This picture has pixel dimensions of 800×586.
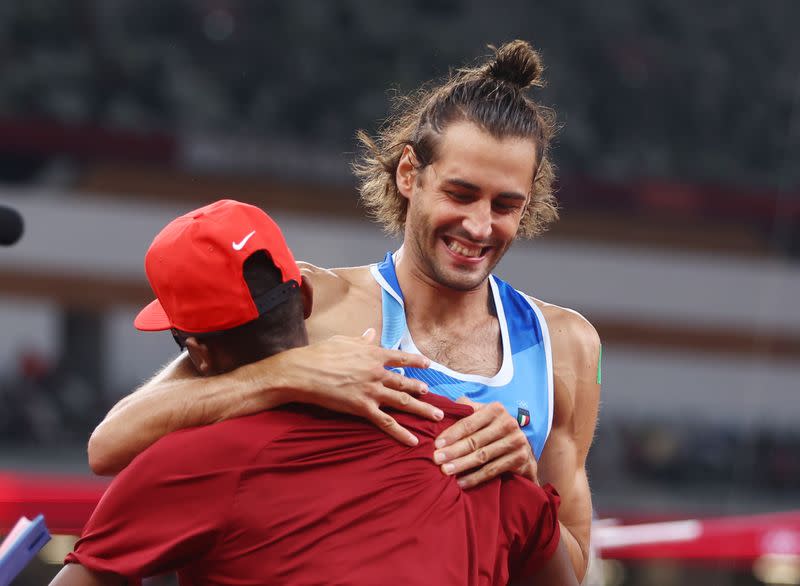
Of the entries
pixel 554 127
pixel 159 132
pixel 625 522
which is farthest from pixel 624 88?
pixel 554 127

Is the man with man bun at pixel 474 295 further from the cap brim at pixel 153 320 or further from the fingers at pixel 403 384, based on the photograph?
the fingers at pixel 403 384

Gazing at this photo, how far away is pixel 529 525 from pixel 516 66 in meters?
1.07

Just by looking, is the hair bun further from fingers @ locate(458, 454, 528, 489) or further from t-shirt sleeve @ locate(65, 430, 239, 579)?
t-shirt sleeve @ locate(65, 430, 239, 579)

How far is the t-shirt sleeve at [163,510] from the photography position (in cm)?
152

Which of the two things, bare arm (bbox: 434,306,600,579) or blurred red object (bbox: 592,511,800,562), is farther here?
blurred red object (bbox: 592,511,800,562)

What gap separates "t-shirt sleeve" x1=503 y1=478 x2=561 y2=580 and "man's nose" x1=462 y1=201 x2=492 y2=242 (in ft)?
1.86

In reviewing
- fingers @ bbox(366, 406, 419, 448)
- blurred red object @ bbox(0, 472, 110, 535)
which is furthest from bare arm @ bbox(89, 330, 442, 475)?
blurred red object @ bbox(0, 472, 110, 535)

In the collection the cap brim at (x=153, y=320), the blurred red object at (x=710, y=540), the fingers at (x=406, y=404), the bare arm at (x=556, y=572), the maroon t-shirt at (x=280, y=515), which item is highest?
the cap brim at (x=153, y=320)

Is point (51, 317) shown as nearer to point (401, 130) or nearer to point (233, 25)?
point (233, 25)

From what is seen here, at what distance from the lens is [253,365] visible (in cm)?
165

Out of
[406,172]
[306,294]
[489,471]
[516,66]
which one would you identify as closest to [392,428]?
[489,471]

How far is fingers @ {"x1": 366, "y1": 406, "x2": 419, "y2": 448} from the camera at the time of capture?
1614mm

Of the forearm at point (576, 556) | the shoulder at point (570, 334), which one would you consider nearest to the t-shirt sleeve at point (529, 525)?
the forearm at point (576, 556)

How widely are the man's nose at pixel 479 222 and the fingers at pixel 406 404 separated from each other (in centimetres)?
56
